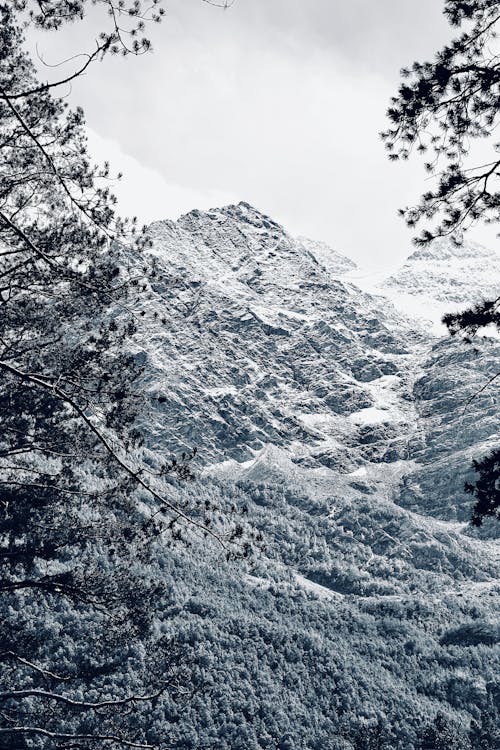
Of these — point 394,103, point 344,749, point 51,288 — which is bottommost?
point 344,749

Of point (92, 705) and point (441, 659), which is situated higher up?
point (92, 705)

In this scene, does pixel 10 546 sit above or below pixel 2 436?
below

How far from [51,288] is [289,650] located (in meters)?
157

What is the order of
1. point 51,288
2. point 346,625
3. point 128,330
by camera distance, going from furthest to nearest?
point 346,625, point 128,330, point 51,288

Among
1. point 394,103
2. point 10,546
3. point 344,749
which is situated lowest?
point 344,749

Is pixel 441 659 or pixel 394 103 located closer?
pixel 394 103

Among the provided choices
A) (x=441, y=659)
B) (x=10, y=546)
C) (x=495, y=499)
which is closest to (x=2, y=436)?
(x=10, y=546)

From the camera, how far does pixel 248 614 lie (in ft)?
566

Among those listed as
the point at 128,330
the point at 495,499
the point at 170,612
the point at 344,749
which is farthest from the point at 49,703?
the point at 170,612

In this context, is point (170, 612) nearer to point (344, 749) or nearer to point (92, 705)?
point (344, 749)

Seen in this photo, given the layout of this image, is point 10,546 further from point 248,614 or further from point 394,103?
point 248,614

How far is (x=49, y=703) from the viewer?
1216 centimetres

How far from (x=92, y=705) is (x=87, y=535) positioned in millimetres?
4514

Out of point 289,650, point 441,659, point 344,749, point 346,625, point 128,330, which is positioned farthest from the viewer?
point 346,625
